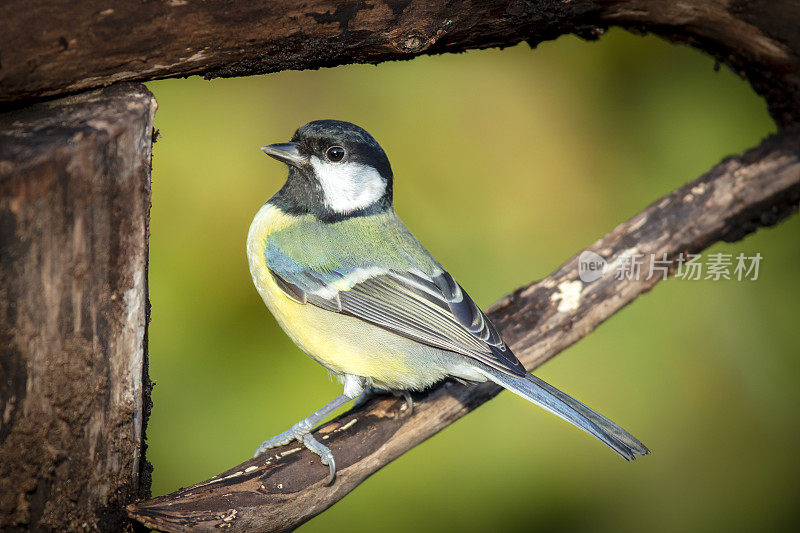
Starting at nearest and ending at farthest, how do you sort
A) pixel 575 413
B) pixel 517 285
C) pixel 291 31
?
pixel 291 31 → pixel 575 413 → pixel 517 285

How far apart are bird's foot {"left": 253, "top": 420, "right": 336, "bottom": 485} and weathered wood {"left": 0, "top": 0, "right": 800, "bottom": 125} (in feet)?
2.85

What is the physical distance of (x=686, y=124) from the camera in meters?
2.85

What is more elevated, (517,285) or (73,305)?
(517,285)

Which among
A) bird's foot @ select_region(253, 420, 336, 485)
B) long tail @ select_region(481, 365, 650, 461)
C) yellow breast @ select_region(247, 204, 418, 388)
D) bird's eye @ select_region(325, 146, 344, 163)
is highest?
bird's eye @ select_region(325, 146, 344, 163)

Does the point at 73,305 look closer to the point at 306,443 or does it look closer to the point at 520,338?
the point at 306,443

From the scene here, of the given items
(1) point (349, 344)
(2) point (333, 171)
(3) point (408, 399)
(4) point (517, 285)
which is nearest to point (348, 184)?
(2) point (333, 171)

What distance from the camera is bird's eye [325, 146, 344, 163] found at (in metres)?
1.84

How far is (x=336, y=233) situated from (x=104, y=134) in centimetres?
73

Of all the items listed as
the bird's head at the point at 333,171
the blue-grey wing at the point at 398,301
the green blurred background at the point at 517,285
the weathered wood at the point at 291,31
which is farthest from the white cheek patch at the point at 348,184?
the green blurred background at the point at 517,285

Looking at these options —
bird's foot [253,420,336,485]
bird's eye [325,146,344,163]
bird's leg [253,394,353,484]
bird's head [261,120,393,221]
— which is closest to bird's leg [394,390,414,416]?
bird's leg [253,394,353,484]

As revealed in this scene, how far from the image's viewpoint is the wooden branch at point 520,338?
151 centimetres

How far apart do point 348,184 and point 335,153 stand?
9cm

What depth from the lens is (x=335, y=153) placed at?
1.85 metres

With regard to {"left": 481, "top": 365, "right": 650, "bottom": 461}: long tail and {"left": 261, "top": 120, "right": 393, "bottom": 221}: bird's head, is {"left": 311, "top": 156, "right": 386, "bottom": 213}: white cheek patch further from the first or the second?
{"left": 481, "top": 365, "right": 650, "bottom": 461}: long tail
